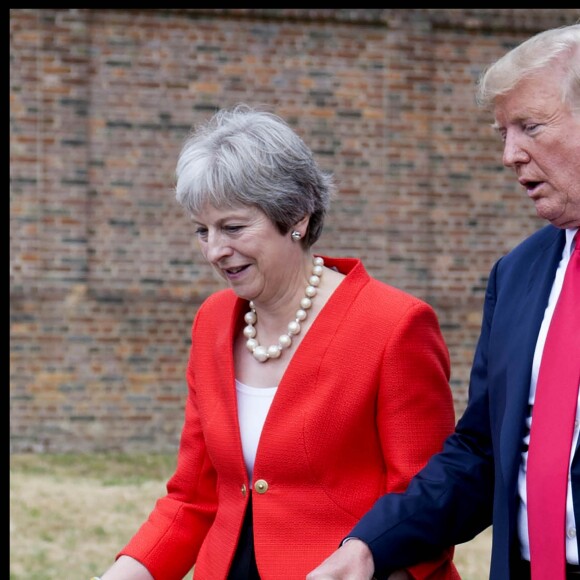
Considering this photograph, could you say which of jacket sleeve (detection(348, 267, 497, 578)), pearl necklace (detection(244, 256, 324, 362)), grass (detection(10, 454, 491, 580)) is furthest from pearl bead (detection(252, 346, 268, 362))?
grass (detection(10, 454, 491, 580))

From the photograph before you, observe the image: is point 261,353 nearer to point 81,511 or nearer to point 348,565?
point 348,565

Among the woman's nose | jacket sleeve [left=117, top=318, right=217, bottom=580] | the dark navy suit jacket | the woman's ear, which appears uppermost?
the woman's ear

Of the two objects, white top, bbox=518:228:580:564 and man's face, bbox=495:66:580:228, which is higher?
man's face, bbox=495:66:580:228

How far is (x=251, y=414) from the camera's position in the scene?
2756 mm

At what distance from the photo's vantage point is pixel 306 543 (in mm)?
2611

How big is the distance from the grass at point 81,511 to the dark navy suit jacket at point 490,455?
3816 mm

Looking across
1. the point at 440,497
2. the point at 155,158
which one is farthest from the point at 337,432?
the point at 155,158

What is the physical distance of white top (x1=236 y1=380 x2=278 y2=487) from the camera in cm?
272

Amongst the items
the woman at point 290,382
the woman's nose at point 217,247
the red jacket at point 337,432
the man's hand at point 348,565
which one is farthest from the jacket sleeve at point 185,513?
the man's hand at point 348,565

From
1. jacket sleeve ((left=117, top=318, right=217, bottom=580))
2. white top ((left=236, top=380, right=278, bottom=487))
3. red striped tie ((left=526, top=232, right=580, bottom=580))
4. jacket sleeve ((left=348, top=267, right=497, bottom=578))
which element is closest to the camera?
red striped tie ((left=526, top=232, right=580, bottom=580))

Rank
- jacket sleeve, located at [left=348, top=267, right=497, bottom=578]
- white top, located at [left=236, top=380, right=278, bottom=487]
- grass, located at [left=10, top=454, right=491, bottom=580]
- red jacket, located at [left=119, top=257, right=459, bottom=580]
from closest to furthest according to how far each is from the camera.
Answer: jacket sleeve, located at [left=348, top=267, right=497, bottom=578] < red jacket, located at [left=119, top=257, right=459, bottom=580] < white top, located at [left=236, top=380, right=278, bottom=487] < grass, located at [left=10, top=454, right=491, bottom=580]

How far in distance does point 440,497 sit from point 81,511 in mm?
5118

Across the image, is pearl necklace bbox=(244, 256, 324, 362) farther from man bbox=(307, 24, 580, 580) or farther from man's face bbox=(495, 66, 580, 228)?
man's face bbox=(495, 66, 580, 228)

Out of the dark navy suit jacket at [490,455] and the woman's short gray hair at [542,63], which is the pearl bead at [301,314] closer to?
the dark navy suit jacket at [490,455]
